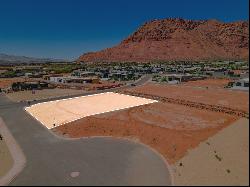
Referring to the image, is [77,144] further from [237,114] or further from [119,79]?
[119,79]

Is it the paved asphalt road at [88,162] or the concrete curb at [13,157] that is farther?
the concrete curb at [13,157]

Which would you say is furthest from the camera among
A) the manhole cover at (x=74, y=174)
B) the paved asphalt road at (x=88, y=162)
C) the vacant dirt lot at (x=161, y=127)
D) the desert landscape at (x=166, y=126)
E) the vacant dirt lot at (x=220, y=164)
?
the vacant dirt lot at (x=161, y=127)

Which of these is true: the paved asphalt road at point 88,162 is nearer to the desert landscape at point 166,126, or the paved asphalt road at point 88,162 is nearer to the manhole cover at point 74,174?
the manhole cover at point 74,174

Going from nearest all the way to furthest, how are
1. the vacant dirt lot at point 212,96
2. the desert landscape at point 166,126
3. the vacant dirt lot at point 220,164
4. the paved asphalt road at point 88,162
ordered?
the vacant dirt lot at point 220,164 < the paved asphalt road at point 88,162 < the desert landscape at point 166,126 < the vacant dirt lot at point 212,96

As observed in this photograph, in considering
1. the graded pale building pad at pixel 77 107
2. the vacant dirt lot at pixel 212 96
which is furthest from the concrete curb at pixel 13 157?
the vacant dirt lot at pixel 212 96

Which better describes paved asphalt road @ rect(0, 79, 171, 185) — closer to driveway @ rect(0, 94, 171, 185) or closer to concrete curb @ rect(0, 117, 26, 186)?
driveway @ rect(0, 94, 171, 185)

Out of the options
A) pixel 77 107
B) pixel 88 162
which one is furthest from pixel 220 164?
pixel 77 107

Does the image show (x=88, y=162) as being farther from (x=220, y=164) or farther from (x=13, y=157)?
(x=220, y=164)

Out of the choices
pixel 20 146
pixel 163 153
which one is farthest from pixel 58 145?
pixel 163 153
